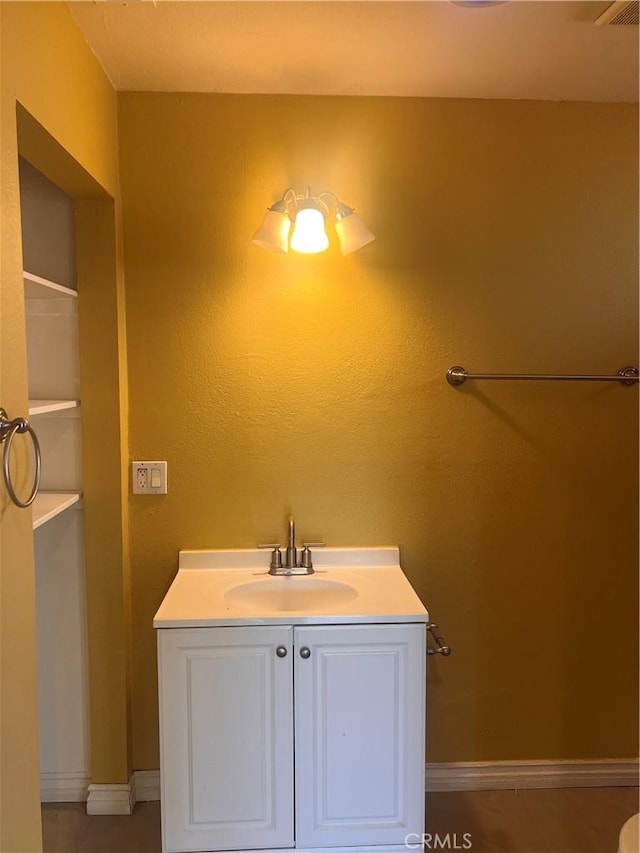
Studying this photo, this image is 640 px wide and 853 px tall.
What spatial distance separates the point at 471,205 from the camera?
2.02 meters

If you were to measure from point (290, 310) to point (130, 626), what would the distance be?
3.65 feet

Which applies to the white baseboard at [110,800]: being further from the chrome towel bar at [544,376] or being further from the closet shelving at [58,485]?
the chrome towel bar at [544,376]

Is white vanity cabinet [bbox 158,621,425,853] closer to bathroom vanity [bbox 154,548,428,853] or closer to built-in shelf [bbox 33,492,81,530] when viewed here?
bathroom vanity [bbox 154,548,428,853]

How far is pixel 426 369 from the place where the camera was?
2055mm

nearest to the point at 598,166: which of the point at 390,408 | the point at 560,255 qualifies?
the point at 560,255

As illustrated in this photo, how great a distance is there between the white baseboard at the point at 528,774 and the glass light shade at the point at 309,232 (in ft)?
5.52

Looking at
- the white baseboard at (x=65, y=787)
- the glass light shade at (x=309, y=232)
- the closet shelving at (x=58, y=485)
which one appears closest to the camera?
the glass light shade at (x=309, y=232)

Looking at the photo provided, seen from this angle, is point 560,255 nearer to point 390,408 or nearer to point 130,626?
point 390,408

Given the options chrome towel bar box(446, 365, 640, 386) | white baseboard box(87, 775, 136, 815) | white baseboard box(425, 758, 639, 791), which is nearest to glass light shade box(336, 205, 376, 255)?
chrome towel bar box(446, 365, 640, 386)

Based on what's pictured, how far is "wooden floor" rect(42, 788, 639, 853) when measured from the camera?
1.89m

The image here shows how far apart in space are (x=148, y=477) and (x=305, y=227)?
890mm

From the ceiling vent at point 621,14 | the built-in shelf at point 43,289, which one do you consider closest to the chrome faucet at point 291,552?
the built-in shelf at point 43,289

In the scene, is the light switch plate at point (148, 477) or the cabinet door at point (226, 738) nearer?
the cabinet door at point (226, 738)

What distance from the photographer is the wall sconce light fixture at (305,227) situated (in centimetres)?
181
